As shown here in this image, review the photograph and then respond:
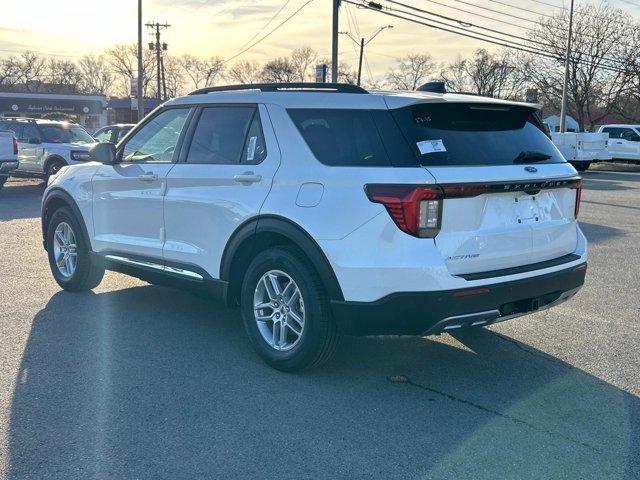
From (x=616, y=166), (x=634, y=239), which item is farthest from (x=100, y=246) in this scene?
(x=616, y=166)

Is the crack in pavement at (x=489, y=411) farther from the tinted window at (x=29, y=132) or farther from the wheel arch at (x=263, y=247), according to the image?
the tinted window at (x=29, y=132)

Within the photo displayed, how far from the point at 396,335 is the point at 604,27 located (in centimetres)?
4522

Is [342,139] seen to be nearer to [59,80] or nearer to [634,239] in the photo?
[634,239]

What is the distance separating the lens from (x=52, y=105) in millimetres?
63938

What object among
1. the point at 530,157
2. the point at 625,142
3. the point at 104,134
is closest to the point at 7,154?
the point at 104,134

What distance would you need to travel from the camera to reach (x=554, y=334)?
17.9ft

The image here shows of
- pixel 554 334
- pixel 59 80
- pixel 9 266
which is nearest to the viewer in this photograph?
pixel 554 334

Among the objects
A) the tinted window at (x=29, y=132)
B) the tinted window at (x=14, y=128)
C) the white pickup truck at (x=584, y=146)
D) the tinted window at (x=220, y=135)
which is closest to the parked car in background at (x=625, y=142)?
the white pickup truck at (x=584, y=146)

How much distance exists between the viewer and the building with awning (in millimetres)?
62969

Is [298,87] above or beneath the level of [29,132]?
above

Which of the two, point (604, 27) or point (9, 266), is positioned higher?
point (604, 27)

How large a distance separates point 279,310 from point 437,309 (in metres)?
1.19

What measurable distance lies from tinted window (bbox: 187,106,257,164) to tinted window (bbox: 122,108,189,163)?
10.7 inches

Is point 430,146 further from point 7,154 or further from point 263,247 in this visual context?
point 7,154
